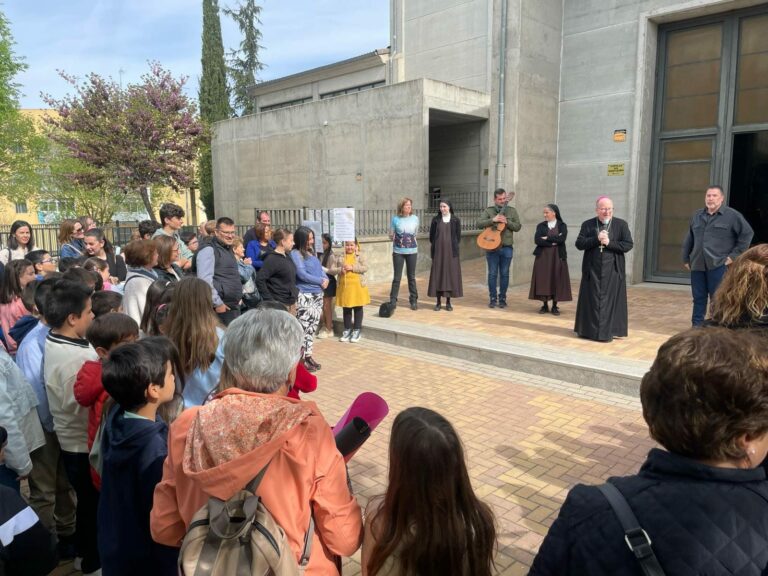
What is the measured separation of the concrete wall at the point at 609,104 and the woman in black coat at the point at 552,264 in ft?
11.6

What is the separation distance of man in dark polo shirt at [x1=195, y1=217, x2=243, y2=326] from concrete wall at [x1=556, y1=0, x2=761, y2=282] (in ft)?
29.0

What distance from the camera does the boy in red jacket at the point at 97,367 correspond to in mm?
2693

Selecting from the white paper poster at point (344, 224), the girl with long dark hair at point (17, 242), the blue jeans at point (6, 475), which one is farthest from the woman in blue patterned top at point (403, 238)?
the blue jeans at point (6, 475)

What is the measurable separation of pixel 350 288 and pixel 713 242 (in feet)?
16.0

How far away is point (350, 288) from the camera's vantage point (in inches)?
315

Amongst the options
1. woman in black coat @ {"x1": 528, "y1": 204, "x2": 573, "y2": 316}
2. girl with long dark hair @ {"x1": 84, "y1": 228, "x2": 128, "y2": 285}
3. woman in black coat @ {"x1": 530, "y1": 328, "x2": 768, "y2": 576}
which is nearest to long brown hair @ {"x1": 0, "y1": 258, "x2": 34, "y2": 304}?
girl with long dark hair @ {"x1": 84, "y1": 228, "x2": 128, "y2": 285}

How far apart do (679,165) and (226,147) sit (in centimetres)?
1687

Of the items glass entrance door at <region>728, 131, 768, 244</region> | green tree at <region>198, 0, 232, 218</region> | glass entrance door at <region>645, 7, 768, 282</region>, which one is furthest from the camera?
green tree at <region>198, 0, 232, 218</region>

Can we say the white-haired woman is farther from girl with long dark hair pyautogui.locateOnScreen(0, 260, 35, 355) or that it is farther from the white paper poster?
the white paper poster

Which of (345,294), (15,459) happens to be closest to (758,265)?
(15,459)

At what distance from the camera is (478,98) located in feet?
52.5

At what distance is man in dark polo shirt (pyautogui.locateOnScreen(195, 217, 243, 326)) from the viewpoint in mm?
5613

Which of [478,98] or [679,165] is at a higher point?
[478,98]

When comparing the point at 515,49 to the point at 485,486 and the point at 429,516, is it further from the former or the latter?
the point at 429,516
